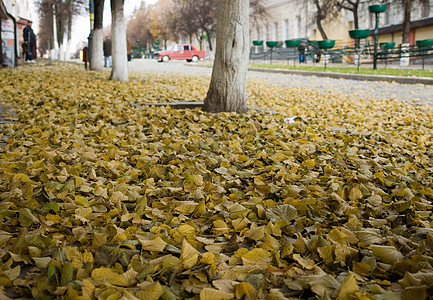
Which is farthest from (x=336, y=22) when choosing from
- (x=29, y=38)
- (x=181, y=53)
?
(x=29, y=38)

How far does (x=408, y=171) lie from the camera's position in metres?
4.33

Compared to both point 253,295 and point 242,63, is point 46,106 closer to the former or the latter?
point 242,63

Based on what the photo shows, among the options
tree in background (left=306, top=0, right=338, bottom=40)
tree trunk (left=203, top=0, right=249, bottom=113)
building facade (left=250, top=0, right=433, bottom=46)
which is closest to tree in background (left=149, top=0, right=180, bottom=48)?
building facade (left=250, top=0, right=433, bottom=46)

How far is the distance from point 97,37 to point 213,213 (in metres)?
18.4

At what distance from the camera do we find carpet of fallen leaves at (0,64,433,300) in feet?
6.79

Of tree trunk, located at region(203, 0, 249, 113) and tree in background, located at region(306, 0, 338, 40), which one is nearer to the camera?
tree trunk, located at region(203, 0, 249, 113)

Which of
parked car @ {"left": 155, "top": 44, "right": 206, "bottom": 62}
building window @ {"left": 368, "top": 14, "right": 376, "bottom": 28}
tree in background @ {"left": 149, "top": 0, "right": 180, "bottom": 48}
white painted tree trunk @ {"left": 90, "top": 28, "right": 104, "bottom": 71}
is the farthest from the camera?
tree in background @ {"left": 149, "top": 0, "right": 180, "bottom": 48}

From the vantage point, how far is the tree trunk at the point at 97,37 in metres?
19.9

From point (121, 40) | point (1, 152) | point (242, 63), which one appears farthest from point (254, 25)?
point (1, 152)

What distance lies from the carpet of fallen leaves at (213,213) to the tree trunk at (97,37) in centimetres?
1460

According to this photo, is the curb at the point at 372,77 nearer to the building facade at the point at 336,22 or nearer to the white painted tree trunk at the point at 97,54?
the white painted tree trunk at the point at 97,54

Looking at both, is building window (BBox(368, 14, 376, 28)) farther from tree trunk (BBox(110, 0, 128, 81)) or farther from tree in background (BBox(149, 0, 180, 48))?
tree in background (BBox(149, 0, 180, 48))

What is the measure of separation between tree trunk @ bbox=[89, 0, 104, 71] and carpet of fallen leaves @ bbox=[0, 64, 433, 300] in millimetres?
14598

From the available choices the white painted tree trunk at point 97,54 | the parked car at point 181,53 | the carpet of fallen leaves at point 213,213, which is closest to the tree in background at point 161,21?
the parked car at point 181,53
